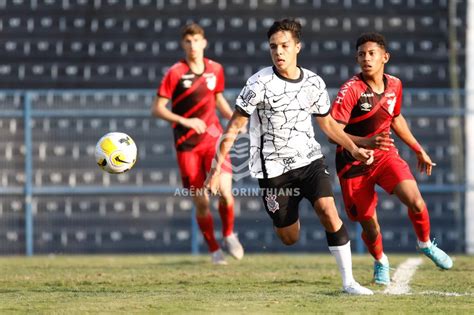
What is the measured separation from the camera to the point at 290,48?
27.4ft

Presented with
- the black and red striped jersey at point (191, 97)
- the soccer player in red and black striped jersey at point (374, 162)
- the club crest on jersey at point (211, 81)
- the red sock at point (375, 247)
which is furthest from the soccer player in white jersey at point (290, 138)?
the club crest on jersey at point (211, 81)

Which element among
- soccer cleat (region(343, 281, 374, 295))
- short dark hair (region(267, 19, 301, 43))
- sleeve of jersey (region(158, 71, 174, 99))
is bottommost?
soccer cleat (region(343, 281, 374, 295))

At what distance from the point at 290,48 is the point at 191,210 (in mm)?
7051

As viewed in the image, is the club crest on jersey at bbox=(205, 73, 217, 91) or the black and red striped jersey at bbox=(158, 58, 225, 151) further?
the club crest on jersey at bbox=(205, 73, 217, 91)

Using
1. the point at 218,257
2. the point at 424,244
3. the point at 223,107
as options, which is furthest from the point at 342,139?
the point at 218,257

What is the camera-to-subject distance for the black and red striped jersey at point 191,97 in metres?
11.7

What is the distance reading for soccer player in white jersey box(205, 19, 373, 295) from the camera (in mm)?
8242

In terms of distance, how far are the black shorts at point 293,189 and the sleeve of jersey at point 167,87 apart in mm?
3171

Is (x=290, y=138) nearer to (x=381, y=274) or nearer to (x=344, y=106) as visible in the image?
(x=344, y=106)

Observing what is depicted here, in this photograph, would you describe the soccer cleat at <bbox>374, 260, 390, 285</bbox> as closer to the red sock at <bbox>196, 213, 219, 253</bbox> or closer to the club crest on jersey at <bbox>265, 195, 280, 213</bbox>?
the club crest on jersey at <bbox>265, 195, 280, 213</bbox>

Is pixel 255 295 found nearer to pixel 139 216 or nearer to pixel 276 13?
pixel 139 216

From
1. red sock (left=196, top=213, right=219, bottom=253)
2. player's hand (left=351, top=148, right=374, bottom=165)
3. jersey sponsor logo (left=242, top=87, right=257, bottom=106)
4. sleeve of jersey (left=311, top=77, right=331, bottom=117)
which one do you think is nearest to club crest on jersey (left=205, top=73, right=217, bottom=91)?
red sock (left=196, top=213, right=219, bottom=253)

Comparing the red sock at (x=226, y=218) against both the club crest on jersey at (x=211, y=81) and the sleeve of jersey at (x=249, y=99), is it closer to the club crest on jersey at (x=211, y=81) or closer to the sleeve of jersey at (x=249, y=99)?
the club crest on jersey at (x=211, y=81)

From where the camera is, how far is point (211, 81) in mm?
11805
